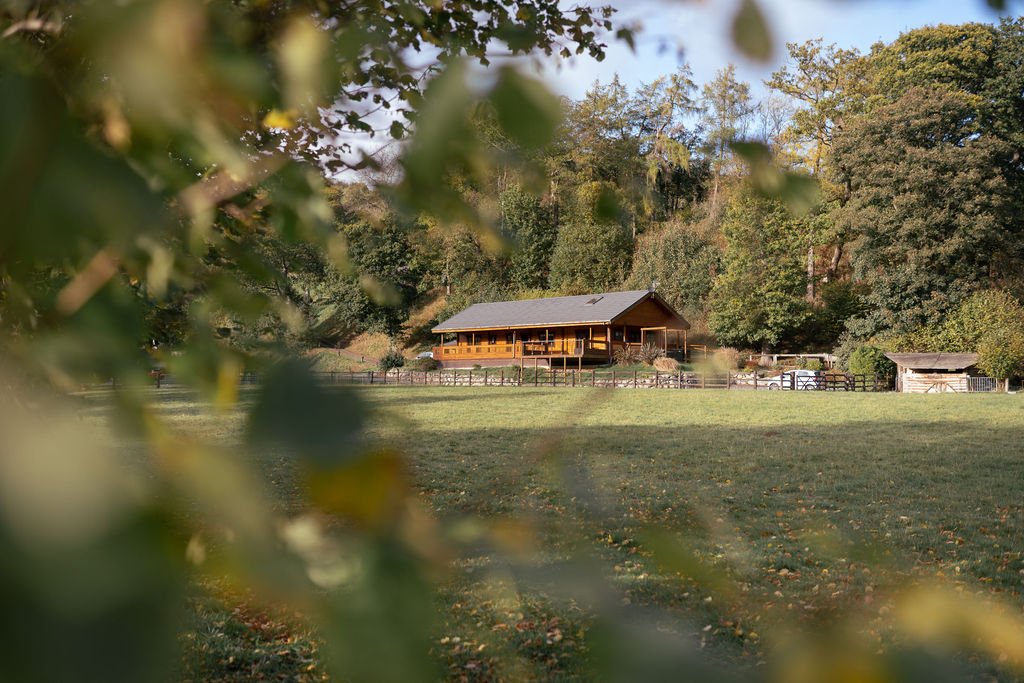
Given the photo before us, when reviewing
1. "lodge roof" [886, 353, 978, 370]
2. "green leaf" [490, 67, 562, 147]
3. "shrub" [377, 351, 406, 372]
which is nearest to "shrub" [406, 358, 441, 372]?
"shrub" [377, 351, 406, 372]

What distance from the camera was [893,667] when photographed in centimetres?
51

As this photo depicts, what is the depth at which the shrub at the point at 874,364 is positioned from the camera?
3338cm

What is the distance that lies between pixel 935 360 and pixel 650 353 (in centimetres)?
1398

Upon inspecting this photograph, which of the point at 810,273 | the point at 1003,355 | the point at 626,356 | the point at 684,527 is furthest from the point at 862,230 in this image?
the point at 684,527

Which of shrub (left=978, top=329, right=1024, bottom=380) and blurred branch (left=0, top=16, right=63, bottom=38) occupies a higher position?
blurred branch (left=0, top=16, right=63, bottom=38)

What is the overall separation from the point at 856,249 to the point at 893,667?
3991 cm

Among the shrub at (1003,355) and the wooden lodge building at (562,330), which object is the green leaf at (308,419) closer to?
the shrub at (1003,355)

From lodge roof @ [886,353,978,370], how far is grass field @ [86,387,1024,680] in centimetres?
1340

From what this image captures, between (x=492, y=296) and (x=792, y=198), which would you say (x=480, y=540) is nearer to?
(x=792, y=198)

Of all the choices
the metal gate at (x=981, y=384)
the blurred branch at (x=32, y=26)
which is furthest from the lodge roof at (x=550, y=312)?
the blurred branch at (x=32, y=26)

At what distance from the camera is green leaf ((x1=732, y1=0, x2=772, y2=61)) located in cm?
77

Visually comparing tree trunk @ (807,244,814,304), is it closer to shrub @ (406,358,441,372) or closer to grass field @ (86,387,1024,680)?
shrub @ (406,358,441,372)

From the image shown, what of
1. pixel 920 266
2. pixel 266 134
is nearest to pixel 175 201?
pixel 266 134

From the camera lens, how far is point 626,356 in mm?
41375
